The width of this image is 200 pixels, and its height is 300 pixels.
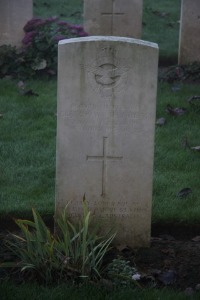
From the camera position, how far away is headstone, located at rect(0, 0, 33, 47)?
11.1 metres

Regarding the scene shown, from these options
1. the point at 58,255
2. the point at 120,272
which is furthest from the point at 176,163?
the point at 58,255

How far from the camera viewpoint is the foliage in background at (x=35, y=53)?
1014cm

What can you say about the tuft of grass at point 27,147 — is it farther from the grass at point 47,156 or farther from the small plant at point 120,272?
the small plant at point 120,272

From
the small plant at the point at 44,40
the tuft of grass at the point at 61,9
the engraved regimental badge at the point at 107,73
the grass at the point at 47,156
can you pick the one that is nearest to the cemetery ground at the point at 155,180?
the grass at the point at 47,156

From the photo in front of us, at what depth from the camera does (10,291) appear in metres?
4.70

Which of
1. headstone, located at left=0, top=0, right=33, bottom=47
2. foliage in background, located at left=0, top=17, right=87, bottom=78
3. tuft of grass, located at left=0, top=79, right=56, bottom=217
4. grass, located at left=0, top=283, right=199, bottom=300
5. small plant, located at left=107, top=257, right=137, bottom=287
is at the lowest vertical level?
grass, located at left=0, top=283, right=199, bottom=300

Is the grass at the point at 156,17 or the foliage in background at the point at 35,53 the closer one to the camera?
the foliage in background at the point at 35,53

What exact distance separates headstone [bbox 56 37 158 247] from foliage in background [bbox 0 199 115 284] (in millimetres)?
348

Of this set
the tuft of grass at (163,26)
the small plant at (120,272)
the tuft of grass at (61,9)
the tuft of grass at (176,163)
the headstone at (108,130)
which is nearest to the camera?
the small plant at (120,272)

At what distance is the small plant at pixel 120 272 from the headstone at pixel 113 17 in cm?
668

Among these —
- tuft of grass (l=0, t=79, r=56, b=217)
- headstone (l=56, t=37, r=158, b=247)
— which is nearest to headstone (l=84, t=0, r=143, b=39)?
tuft of grass (l=0, t=79, r=56, b=217)

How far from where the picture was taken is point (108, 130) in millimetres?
5309

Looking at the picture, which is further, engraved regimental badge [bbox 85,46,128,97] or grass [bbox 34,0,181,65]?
grass [bbox 34,0,181,65]

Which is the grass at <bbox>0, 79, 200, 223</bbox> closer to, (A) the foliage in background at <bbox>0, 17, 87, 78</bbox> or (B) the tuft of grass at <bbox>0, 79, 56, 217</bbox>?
(B) the tuft of grass at <bbox>0, 79, 56, 217</bbox>
